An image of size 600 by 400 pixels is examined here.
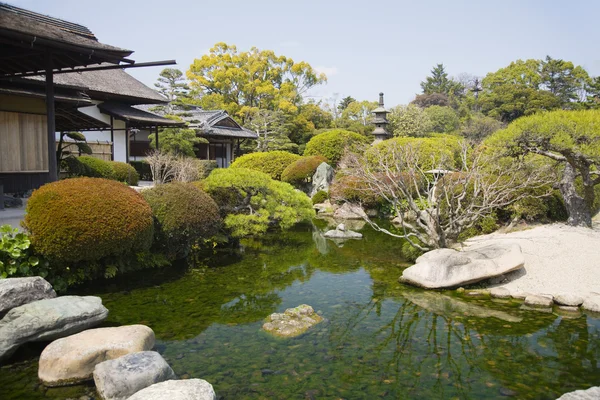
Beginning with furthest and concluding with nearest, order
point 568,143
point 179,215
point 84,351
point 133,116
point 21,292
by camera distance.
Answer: point 133,116 → point 568,143 → point 179,215 → point 21,292 → point 84,351

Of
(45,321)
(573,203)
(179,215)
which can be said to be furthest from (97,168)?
(573,203)

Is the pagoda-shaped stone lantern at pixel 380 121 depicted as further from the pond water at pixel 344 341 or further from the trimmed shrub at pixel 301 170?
the pond water at pixel 344 341

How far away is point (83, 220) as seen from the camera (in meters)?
7.48

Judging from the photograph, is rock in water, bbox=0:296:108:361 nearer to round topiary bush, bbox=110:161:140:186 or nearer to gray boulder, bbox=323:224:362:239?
gray boulder, bbox=323:224:362:239

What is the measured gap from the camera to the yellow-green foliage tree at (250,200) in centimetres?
1221

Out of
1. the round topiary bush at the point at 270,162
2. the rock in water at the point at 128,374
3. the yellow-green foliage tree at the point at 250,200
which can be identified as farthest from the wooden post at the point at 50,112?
the round topiary bush at the point at 270,162

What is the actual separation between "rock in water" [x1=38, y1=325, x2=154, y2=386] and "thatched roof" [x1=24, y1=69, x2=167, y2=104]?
592 inches

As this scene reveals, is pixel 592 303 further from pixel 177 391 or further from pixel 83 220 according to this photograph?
pixel 83 220

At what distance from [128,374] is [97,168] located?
12938 millimetres

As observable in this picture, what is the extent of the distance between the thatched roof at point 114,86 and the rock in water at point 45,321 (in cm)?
1426

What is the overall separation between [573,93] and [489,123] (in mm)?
17638

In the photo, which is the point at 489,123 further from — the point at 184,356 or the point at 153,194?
the point at 184,356

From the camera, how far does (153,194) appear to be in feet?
32.3

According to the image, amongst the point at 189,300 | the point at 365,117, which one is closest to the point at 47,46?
the point at 189,300
